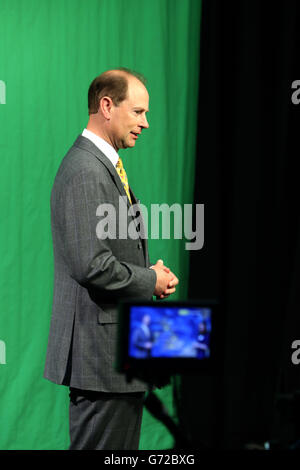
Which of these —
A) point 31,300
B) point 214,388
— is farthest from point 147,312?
point 214,388

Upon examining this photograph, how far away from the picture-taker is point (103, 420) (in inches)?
65.2

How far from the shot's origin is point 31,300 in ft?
8.64

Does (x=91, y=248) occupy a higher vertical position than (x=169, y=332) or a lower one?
higher

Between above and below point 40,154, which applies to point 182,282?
below

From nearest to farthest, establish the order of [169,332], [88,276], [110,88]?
[169,332]
[88,276]
[110,88]

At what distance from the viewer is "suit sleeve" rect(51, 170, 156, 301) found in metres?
1.57

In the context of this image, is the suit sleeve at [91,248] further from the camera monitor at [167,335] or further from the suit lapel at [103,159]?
the camera monitor at [167,335]

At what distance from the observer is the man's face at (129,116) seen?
178cm

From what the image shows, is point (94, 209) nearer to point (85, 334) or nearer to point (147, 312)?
point (85, 334)

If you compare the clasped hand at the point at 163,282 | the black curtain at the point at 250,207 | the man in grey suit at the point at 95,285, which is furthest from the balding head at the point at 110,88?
the black curtain at the point at 250,207

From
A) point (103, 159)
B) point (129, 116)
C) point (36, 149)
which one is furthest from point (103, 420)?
point (36, 149)

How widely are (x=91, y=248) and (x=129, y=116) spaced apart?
0.44m

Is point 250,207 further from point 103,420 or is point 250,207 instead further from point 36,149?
point 103,420

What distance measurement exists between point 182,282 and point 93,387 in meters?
1.26
